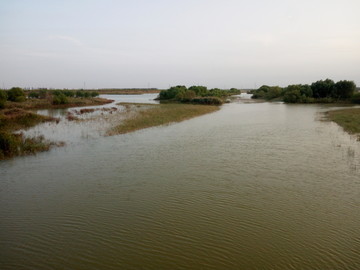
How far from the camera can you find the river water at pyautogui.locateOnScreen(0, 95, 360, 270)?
20.7 ft

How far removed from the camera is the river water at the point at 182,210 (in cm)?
630

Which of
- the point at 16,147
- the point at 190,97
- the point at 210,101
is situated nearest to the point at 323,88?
the point at 210,101

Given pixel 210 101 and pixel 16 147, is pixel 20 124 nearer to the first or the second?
pixel 16 147

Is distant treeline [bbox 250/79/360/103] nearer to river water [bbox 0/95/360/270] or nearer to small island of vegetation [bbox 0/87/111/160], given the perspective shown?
small island of vegetation [bbox 0/87/111/160]

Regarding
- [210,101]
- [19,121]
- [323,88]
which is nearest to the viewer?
[19,121]

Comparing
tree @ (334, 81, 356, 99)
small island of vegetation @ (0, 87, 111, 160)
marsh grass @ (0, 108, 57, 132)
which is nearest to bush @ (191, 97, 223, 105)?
small island of vegetation @ (0, 87, 111, 160)

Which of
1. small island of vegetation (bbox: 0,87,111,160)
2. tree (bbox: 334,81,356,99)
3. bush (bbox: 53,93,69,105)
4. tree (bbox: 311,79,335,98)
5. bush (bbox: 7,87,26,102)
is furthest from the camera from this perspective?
tree (bbox: 311,79,335,98)

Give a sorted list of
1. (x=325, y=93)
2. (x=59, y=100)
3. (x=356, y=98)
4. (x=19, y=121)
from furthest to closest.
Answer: (x=325, y=93)
(x=356, y=98)
(x=59, y=100)
(x=19, y=121)

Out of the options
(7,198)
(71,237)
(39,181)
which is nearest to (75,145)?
(39,181)

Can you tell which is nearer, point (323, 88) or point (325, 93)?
point (323, 88)

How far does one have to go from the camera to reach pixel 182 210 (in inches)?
343

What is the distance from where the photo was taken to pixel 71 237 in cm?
722

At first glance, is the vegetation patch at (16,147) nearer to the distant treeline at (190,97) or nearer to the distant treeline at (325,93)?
the distant treeline at (190,97)

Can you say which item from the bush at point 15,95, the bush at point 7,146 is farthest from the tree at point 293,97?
Answer: the bush at point 7,146
